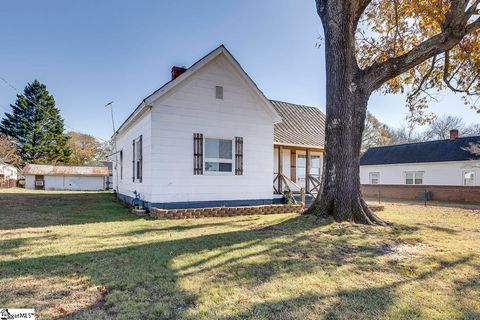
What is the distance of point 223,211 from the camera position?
33.6 feet

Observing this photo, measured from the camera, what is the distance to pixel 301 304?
3.20 meters

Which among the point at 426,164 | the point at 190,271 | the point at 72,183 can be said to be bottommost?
the point at 72,183

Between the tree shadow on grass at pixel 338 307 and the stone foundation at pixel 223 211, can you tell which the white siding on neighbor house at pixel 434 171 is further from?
the tree shadow on grass at pixel 338 307

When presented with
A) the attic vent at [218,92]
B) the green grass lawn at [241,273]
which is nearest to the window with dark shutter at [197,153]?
the attic vent at [218,92]

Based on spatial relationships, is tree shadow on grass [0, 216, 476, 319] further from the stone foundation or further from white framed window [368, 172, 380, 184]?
white framed window [368, 172, 380, 184]

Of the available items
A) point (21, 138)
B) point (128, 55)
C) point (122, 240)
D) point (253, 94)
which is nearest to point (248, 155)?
point (253, 94)

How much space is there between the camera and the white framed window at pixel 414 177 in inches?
957

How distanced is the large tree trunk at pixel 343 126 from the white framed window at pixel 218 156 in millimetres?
3902

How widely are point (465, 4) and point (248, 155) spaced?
813 centimetres

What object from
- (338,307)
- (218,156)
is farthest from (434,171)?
(338,307)

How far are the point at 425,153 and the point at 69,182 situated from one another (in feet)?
138

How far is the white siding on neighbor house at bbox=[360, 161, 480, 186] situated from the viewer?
21312 mm

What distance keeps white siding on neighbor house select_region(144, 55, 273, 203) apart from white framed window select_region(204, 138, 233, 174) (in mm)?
207

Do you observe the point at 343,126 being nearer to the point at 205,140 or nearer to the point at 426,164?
the point at 205,140
